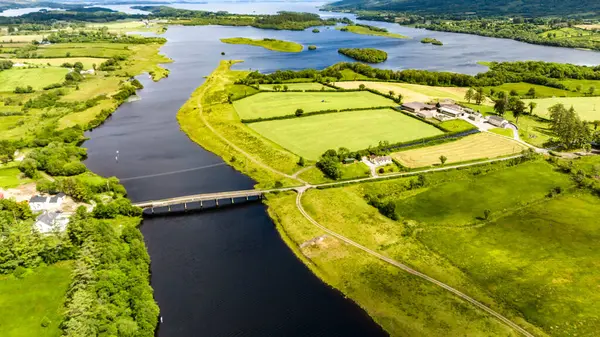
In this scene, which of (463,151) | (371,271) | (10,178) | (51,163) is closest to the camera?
(371,271)

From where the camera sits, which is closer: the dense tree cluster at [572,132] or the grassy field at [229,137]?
the grassy field at [229,137]

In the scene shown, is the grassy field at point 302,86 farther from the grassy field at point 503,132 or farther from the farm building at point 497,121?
the grassy field at point 503,132

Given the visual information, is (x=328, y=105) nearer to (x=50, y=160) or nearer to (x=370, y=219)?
(x=370, y=219)

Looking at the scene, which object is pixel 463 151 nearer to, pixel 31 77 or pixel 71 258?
pixel 71 258

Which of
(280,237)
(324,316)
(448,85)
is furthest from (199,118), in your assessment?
(448,85)

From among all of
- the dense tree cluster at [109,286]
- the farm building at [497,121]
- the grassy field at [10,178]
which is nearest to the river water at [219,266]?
the dense tree cluster at [109,286]

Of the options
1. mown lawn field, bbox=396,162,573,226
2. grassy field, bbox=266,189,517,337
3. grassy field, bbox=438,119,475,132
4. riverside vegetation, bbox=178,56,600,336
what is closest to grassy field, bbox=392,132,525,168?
riverside vegetation, bbox=178,56,600,336

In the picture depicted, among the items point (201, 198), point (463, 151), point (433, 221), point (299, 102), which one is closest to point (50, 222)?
point (201, 198)
